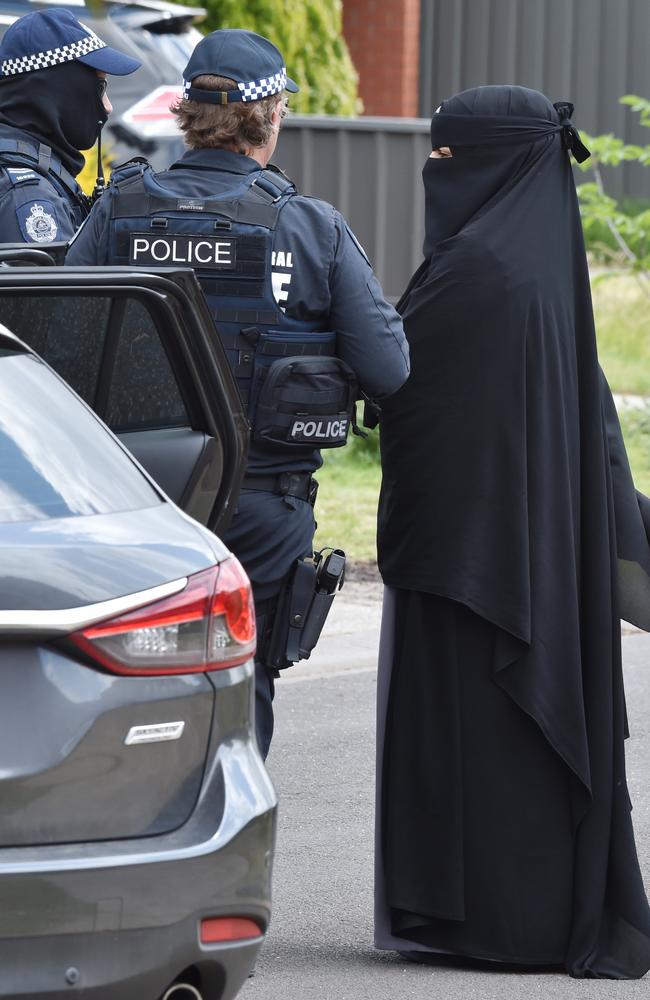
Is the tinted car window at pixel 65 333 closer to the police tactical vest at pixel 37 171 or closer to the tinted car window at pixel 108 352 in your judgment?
the tinted car window at pixel 108 352

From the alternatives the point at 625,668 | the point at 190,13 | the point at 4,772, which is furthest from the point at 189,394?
the point at 190,13

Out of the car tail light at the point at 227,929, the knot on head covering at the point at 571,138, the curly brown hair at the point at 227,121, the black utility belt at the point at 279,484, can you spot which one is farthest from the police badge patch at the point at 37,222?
the car tail light at the point at 227,929

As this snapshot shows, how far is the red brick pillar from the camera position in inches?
802

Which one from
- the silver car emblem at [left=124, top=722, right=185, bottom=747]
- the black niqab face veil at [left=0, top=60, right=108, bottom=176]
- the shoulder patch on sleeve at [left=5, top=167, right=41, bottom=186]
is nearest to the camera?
the silver car emblem at [left=124, top=722, right=185, bottom=747]

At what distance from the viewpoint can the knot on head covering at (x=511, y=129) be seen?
148 inches

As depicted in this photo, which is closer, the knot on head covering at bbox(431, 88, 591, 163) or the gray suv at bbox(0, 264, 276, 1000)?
the gray suv at bbox(0, 264, 276, 1000)

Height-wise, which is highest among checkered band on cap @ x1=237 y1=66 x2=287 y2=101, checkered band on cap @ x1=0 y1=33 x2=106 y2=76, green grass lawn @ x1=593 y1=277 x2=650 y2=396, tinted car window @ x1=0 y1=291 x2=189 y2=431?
checkered band on cap @ x1=237 y1=66 x2=287 y2=101

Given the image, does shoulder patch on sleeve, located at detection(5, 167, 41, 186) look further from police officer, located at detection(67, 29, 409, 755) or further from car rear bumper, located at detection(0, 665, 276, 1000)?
car rear bumper, located at detection(0, 665, 276, 1000)

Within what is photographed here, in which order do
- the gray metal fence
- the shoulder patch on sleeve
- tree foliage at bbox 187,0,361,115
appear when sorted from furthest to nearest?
tree foliage at bbox 187,0,361,115
the gray metal fence
the shoulder patch on sleeve

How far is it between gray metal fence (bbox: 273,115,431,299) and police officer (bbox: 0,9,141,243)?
6424mm

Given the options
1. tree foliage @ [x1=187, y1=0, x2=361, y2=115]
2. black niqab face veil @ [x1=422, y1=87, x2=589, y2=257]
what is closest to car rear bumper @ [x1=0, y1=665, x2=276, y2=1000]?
black niqab face veil @ [x1=422, y1=87, x2=589, y2=257]

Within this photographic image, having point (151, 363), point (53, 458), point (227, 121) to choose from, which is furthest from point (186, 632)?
point (227, 121)

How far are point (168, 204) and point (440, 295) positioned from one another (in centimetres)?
64

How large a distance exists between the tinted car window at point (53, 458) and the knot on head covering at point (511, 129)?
1.38 meters
